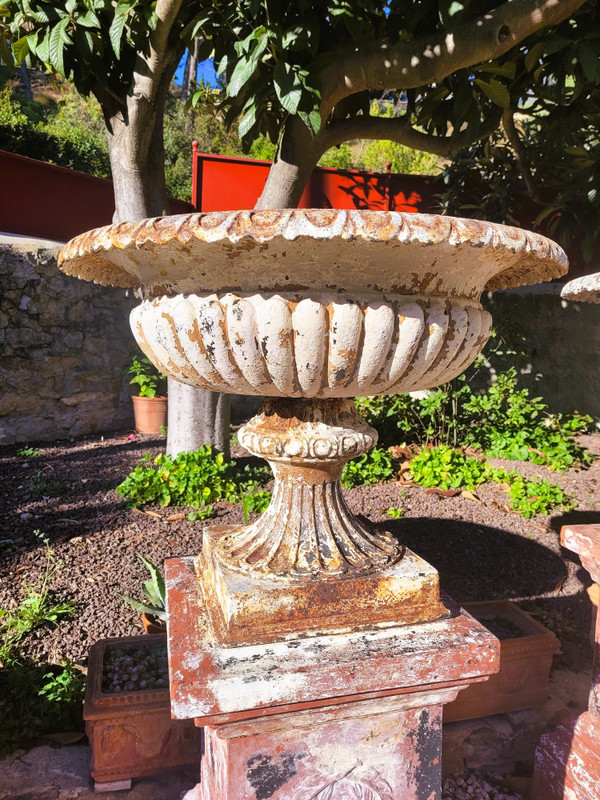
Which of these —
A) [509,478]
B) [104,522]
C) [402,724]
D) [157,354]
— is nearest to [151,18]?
[157,354]

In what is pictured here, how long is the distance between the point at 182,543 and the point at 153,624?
3.17ft

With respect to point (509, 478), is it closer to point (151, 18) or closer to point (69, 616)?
point (69, 616)

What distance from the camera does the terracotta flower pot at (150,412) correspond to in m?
5.58

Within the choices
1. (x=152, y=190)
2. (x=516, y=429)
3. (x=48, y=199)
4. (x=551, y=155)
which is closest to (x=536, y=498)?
(x=516, y=429)

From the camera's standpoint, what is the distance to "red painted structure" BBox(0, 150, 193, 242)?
5.89 metres

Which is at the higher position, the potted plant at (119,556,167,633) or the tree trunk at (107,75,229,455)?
the tree trunk at (107,75,229,455)

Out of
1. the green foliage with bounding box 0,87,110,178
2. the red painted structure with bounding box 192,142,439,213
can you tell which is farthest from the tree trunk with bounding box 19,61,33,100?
the red painted structure with bounding box 192,142,439,213

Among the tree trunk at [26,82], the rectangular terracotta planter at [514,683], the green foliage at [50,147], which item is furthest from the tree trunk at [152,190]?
the tree trunk at [26,82]

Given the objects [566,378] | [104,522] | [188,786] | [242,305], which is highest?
[242,305]

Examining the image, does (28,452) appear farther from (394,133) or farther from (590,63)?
(590,63)

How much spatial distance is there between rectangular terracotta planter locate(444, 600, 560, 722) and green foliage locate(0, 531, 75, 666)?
1.67m

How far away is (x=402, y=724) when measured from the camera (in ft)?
4.12

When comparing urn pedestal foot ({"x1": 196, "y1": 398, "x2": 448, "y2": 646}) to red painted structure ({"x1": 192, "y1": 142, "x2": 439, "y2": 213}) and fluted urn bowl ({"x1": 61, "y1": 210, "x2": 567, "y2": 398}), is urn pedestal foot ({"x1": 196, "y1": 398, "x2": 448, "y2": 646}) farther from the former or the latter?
red painted structure ({"x1": 192, "y1": 142, "x2": 439, "y2": 213})

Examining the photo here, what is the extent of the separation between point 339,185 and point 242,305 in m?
6.26
